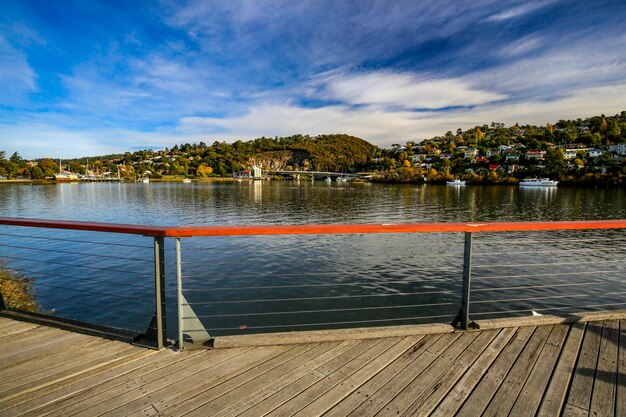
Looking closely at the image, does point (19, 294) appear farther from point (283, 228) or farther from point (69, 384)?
point (283, 228)

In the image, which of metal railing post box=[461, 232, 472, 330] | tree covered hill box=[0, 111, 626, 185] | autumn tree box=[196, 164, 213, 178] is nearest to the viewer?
metal railing post box=[461, 232, 472, 330]

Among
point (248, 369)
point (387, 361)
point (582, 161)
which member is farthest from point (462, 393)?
point (582, 161)

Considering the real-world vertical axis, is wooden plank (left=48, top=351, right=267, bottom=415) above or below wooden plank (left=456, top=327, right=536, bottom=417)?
above

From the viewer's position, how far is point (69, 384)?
2.11 metres

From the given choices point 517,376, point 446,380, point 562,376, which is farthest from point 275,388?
point 562,376

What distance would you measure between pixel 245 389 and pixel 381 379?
861 millimetres

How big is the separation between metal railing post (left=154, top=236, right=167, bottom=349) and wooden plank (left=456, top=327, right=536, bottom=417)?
2.08 meters

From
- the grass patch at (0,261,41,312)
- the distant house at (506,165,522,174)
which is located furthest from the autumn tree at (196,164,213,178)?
the grass patch at (0,261,41,312)

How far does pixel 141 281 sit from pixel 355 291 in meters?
6.41

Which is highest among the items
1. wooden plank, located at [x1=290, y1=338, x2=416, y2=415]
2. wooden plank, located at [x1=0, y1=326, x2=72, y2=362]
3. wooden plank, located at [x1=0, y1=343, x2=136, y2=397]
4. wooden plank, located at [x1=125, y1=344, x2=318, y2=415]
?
wooden plank, located at [x1=0, y1=326, x2=72, y2=362]

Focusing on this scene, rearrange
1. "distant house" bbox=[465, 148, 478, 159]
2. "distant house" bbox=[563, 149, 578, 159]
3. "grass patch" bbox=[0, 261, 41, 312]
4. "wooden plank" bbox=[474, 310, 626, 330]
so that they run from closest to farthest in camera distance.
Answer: "wooden plank" bbox=[474, 310, 626, 330]
"grass patch" bbox=[0, 261, 41, 312]
"distant house" bbox=[563, 149, 578, 159]
"distant house" bbox=[465, 148, 478, 159]

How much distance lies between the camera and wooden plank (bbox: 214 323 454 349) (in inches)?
103

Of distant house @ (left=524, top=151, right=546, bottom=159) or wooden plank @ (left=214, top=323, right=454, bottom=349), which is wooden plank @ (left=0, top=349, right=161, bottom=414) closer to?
wooden plank @ (left=214, top=323, right=454, bottom=349)

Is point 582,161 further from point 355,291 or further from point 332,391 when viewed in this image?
point 332,391
